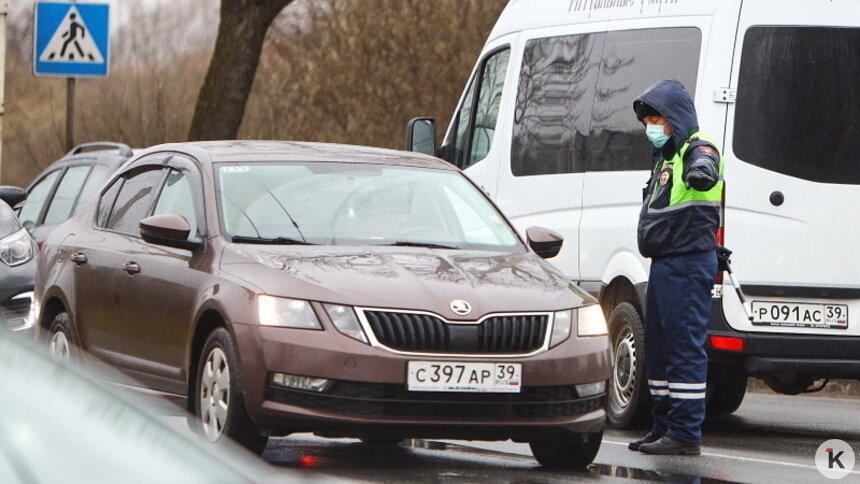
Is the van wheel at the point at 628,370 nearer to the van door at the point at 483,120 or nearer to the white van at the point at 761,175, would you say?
the white van at the point at 761,175

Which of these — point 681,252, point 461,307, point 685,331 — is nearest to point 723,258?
point 681,252

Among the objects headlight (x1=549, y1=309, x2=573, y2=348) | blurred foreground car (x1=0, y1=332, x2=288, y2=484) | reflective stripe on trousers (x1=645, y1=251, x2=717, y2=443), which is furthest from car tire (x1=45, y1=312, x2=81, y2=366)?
blurred foreground car (x1=0, y1=332, x2=288, y2=484)

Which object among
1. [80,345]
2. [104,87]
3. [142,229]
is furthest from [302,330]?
[104,87]

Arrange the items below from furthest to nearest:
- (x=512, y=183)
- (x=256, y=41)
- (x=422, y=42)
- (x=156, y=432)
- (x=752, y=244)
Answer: (x=422, y=42), (x=256, y=41), (x=512, y=183), (x=752, y=244), (x=156, y=432)

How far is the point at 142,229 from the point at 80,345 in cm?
132

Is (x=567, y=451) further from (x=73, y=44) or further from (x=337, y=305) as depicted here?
(x=73, y=44)

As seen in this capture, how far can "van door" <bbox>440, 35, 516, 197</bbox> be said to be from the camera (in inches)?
489

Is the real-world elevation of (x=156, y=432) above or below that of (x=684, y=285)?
above

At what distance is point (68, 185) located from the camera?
16.4 m

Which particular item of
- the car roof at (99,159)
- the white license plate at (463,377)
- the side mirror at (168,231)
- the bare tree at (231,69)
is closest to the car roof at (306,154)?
the side mirror at (168,231)

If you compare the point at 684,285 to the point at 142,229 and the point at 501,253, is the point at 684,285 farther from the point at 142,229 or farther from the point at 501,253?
the point at 142,229

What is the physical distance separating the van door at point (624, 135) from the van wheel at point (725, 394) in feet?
5.76

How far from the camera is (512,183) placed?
39.5 feet

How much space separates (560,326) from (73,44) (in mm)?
12475
